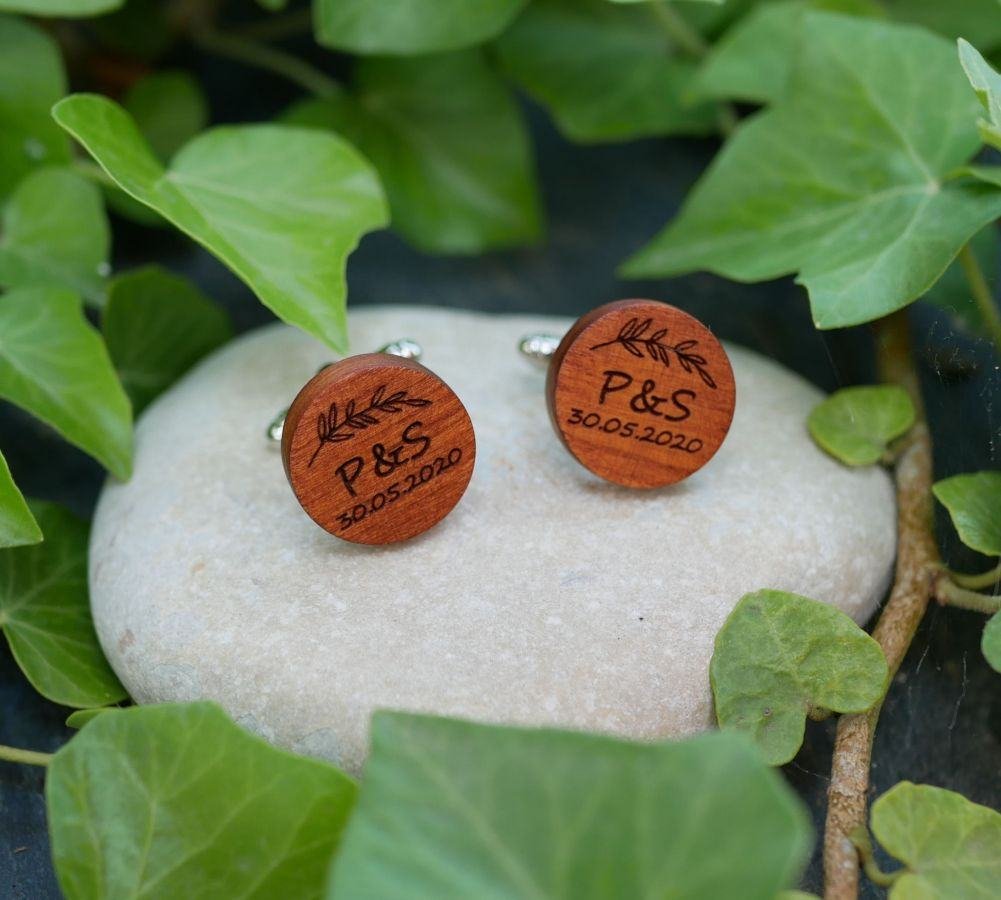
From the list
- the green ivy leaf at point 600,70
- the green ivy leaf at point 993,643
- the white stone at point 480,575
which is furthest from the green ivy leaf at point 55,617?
the green ivy leaf at point 600,70

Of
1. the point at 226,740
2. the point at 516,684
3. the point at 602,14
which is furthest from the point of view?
the point at 602,14

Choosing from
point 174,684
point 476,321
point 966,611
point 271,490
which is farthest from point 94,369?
point 966,611

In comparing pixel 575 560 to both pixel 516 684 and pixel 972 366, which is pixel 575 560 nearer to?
pixel 516 684

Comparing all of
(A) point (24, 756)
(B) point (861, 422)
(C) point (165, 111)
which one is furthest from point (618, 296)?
(A) point (24, 756)

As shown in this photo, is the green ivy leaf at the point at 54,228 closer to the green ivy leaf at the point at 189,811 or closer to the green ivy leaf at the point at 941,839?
the green ivy leaf at the point at 189,811

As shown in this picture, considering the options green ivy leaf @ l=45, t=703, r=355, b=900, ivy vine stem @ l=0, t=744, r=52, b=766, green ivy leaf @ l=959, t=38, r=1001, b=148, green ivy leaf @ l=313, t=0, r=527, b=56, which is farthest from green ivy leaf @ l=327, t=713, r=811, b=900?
green ivy leaf @ l=313, t=0, r=527, b=56

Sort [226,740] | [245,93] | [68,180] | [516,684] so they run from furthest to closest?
1. [245,93]
2. [68,180]
3. [516,684]
4. [226,740]

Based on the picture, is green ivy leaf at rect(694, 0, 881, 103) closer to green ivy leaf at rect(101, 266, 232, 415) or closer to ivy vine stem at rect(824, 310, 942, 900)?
ivy vine stem at rect(824, 310, 942, 900)
